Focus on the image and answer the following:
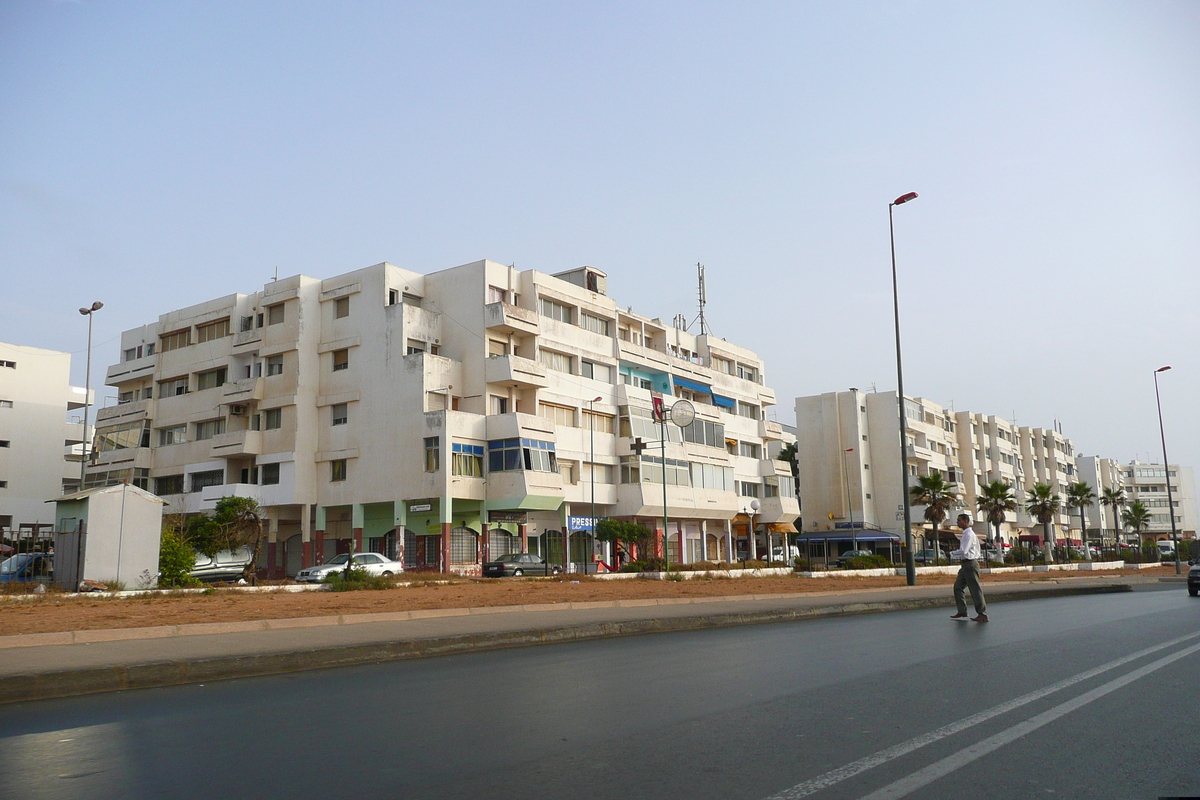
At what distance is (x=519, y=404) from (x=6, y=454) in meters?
Result: 39.6

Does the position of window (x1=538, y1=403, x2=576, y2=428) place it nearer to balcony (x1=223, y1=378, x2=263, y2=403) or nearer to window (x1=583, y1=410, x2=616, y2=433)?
window (x1=583, y1=410, x2=616, y2=433)

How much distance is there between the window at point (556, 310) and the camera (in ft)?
180

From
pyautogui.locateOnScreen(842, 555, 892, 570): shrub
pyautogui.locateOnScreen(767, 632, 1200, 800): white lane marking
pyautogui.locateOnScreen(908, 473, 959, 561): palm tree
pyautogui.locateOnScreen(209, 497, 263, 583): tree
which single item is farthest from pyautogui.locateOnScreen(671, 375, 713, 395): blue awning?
pyautogui.locateOnScreen(767, 632, 1200, 800): white lane marking

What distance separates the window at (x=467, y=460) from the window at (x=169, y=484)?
1936cm

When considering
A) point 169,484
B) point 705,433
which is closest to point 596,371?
point 705,433

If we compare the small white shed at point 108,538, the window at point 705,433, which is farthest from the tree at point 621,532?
the small white shed at point 108,538

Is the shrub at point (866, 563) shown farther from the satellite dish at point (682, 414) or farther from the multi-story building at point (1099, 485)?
the multi-story building at point (1099, 485)

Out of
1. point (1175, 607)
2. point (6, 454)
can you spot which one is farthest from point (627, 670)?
point (6, 454)

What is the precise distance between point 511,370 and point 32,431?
134ft

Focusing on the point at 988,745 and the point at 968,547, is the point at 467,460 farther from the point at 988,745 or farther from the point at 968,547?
the point at 988,745

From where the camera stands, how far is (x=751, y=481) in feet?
229

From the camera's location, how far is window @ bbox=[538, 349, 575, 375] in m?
54.5

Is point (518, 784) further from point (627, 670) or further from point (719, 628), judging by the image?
point (719, 628)

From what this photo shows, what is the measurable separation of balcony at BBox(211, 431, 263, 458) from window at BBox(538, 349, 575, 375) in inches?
640
